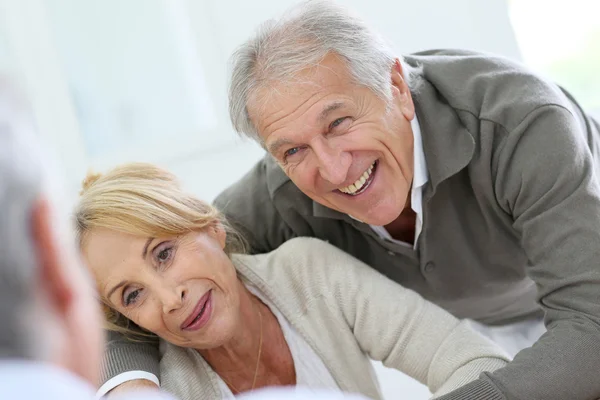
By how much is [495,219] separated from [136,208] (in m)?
0.83

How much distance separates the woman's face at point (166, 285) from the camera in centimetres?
165

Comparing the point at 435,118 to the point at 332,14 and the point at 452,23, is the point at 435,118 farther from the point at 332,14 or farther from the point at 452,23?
the point at 452,23

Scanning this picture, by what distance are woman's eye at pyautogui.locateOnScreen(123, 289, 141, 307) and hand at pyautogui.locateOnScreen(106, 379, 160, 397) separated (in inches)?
6.4

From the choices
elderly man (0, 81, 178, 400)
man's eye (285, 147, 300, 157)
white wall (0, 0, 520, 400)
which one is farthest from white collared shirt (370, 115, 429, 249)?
white wall (0, 0, 520, 400)

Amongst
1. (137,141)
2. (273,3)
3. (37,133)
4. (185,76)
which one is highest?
(37,133)

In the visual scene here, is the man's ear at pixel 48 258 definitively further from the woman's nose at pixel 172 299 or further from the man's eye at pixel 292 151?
the man's eye at pixel 292 151

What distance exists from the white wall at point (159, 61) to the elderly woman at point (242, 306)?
176cm

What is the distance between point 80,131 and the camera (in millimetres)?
3830

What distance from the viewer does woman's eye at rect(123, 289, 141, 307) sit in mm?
1690

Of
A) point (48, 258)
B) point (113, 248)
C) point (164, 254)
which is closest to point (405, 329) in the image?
point (164, 254)

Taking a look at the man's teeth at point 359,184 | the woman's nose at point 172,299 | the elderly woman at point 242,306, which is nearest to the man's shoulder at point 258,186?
the elderly woman at point 242,306

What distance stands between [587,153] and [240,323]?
2.72 feet

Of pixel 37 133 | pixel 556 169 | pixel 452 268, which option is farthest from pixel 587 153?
pixel 37 133

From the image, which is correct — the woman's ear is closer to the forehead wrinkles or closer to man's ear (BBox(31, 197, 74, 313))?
the forehead wrinkles
